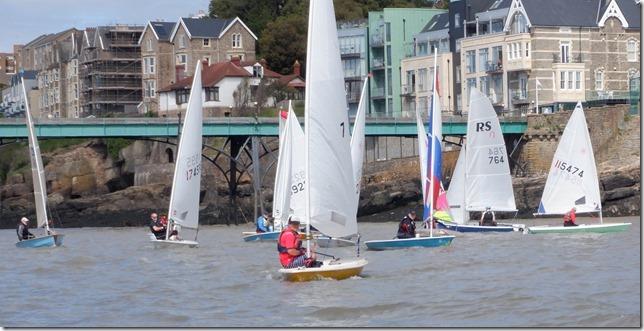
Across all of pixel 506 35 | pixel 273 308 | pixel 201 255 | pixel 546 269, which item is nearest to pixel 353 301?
pixel 273 308

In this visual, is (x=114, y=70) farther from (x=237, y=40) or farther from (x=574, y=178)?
(x=574, y=178)

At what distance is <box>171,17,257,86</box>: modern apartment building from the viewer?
11525 centimetres

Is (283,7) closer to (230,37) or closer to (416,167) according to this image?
(230,37)

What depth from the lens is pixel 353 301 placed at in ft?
91.0

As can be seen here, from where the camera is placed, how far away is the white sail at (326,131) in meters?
30.0

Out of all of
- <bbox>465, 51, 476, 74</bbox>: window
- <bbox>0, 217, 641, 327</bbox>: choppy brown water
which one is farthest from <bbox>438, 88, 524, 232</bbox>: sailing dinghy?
<bbox>465, 51, 476, 74</bbox>: window

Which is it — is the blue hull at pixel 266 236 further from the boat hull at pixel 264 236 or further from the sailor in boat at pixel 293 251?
the sailor in boat at pixel 293 251

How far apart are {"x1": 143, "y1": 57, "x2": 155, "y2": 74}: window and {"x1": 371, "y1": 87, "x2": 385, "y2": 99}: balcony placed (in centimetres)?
2088

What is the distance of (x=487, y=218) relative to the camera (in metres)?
52.4

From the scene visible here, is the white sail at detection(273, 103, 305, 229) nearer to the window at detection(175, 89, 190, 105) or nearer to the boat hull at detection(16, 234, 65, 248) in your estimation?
the boat hull at detection(16, 234, 65, 248)

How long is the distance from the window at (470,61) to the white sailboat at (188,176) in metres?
51.1

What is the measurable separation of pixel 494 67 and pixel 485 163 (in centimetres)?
4255

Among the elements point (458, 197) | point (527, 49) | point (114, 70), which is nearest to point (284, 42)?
point (114, 70)

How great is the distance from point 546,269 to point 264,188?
167 feet
